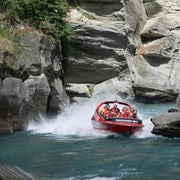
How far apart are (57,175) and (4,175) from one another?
4.61 m

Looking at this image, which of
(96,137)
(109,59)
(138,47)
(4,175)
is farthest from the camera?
(138,47)

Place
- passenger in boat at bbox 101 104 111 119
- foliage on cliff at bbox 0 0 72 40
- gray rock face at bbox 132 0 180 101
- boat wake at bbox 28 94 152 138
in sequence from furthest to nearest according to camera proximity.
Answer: gray rock face at bbox 132 0 180 101
foliage on cliff at bbox 0 0 72 40
passenger in boat at bbox 101 104 111 119
boat wake at bbox 28 94 152 138

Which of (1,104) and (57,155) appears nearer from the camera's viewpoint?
(57,155)

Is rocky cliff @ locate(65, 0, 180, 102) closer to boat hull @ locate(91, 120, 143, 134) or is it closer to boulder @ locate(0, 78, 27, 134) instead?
boulder @ locate(0, 78, 27, 134)

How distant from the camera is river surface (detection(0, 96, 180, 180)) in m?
11.7

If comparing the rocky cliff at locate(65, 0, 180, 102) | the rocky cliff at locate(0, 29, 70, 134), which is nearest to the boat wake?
the rocky cliff at locate(0, 29, 70, 134)

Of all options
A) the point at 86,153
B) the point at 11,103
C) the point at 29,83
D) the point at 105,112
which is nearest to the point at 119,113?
the point at 105,112

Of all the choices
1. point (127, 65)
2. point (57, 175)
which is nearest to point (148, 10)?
point (127, 65)

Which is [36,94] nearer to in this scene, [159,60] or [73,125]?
[73,125]

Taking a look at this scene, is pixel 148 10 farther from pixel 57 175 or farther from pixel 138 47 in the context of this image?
pixel 57 175

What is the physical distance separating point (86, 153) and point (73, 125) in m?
7.98

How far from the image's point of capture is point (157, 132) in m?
17.2

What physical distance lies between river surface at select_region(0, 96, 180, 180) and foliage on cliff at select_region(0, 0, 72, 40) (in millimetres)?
5505

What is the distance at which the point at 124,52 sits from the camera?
33438mm
